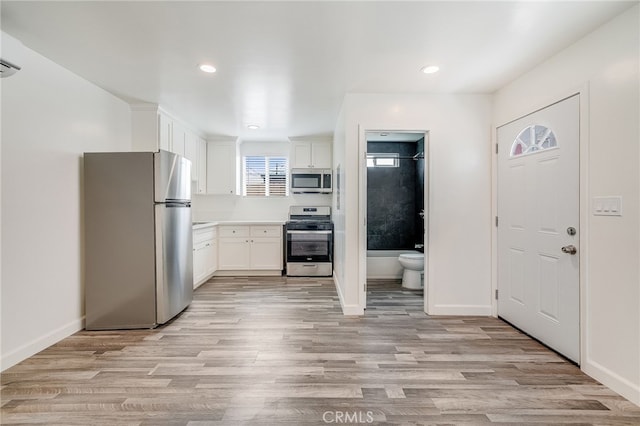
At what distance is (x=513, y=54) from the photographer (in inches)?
88.3

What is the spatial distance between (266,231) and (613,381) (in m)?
4.14

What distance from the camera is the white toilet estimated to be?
4.03 m

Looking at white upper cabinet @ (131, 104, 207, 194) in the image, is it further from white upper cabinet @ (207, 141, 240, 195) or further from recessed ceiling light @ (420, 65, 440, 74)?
recessed ceiling light @ (420, 65, 440, 74)

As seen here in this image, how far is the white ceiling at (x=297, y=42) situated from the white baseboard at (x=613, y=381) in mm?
2254

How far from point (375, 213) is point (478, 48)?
3166mm

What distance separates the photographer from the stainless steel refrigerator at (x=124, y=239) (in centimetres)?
270

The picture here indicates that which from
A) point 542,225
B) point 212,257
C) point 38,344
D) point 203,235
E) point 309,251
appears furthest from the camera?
point 309,251

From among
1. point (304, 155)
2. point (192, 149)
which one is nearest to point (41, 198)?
point (192, 149)

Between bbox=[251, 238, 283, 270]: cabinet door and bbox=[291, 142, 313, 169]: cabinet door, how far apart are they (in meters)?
1.35

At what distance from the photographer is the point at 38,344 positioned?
2283 mm

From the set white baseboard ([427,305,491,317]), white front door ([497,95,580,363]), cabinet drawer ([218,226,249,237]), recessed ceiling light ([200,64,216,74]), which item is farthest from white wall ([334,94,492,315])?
cabinet drawer ([218,226,249,237])

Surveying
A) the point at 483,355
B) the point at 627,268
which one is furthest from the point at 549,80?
the point at 483,355

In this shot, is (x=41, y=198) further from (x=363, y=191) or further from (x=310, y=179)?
(x=310, y=179)

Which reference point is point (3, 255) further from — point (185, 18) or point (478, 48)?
point (478, 48)
